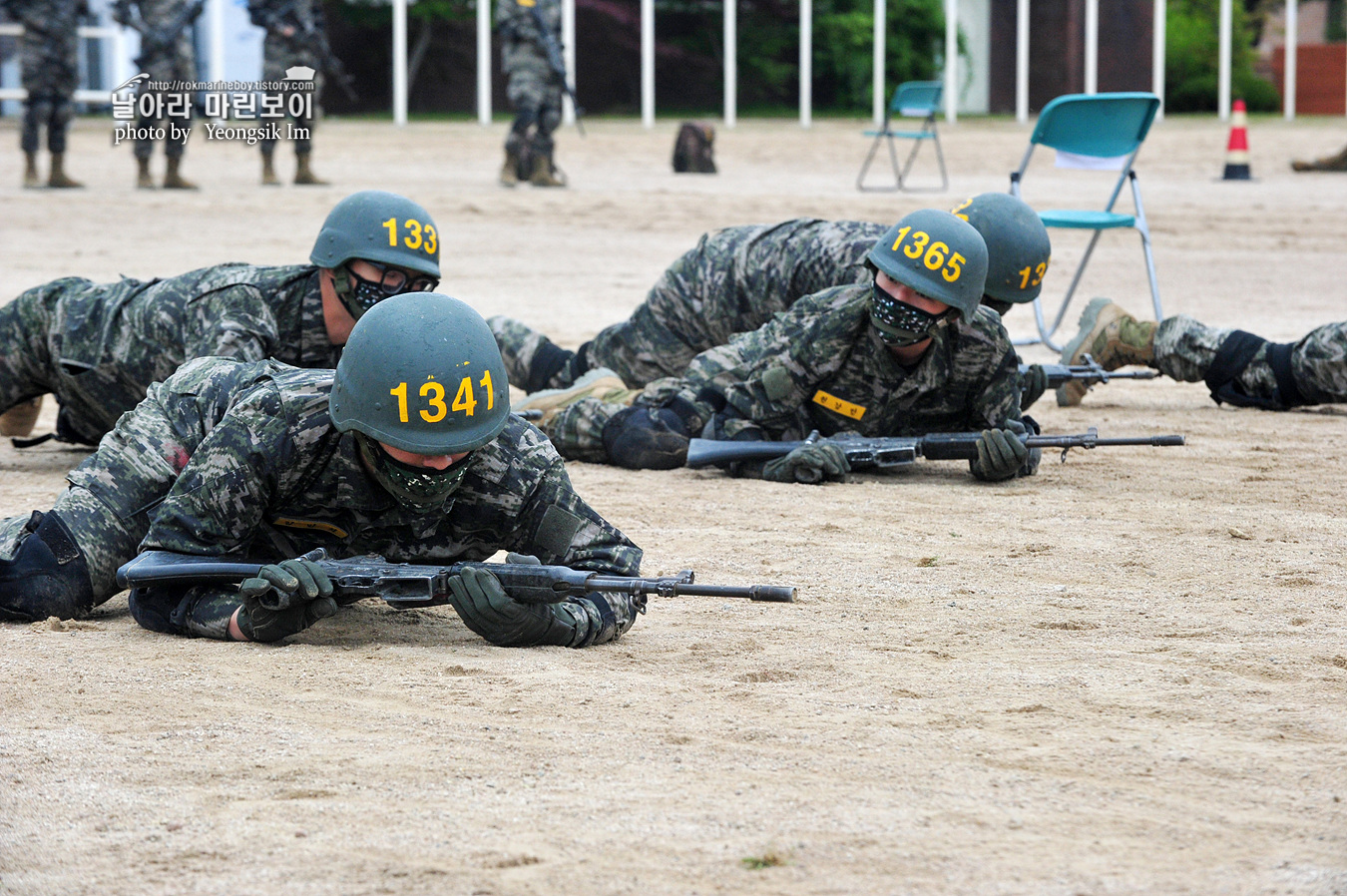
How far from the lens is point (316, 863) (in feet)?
8.90

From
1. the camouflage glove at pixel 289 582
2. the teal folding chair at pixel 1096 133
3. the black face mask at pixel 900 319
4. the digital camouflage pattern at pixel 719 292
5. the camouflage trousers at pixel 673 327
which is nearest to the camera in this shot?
the camouflage glove at pixel 289 582

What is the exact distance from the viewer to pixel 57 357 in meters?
5.92

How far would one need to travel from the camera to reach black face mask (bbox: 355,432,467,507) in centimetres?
377

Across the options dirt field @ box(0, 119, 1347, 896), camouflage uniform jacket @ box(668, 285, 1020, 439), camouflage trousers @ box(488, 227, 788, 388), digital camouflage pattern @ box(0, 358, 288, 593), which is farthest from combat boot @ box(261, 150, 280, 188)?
digital camouflage pattern @ box(0, 358, 288, 593)

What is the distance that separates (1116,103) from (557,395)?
13.9 feet

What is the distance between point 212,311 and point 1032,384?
3523 millimetres

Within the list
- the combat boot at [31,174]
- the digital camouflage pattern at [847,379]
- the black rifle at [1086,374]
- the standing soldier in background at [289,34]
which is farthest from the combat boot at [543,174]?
the digital camouflage pattern at [847,379]

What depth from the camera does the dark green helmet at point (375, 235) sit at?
566 cm

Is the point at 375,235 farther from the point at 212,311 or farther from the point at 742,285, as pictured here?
the point at 742,285

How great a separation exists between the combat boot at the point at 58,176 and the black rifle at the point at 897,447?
11675mm

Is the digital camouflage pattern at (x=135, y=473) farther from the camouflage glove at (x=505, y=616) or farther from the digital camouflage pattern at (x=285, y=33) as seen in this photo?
Result: the digital camouflage pattern at (x=285, y=33)

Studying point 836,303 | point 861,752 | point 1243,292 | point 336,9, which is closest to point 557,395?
point 836,303

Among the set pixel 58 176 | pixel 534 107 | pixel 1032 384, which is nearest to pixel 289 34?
pixel 534 107

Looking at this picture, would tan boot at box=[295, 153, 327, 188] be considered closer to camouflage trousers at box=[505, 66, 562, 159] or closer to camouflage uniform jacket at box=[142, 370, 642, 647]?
camouflage trousers at box=[505, 66, 562, 159]
